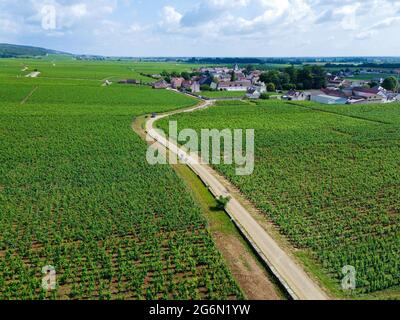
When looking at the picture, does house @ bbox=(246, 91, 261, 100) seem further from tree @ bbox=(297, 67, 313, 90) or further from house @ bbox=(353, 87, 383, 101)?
house @ bbox=(353, 87, 383, 101)

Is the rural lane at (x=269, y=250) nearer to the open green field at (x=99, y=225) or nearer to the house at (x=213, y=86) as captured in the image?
the open green field at (x=99, y=225)

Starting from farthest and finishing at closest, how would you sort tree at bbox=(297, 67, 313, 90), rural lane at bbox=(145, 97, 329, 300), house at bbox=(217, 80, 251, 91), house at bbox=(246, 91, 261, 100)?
tree at bbox=(297, 67, 313, 90) → house at bbox=(217, 80, 251, 91) → house at bbox=(246, 91, 261, 100) → rural lane at bbox=(145, 97, 329, 300)

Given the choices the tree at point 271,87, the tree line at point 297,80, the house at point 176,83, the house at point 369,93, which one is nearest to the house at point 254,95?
the tree at point 271,87

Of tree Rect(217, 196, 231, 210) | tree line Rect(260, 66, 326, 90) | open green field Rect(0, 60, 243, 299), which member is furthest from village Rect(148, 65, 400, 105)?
tree Rect(217, 196, 231, 210)

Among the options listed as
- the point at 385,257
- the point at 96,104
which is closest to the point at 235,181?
the point at 385,257
